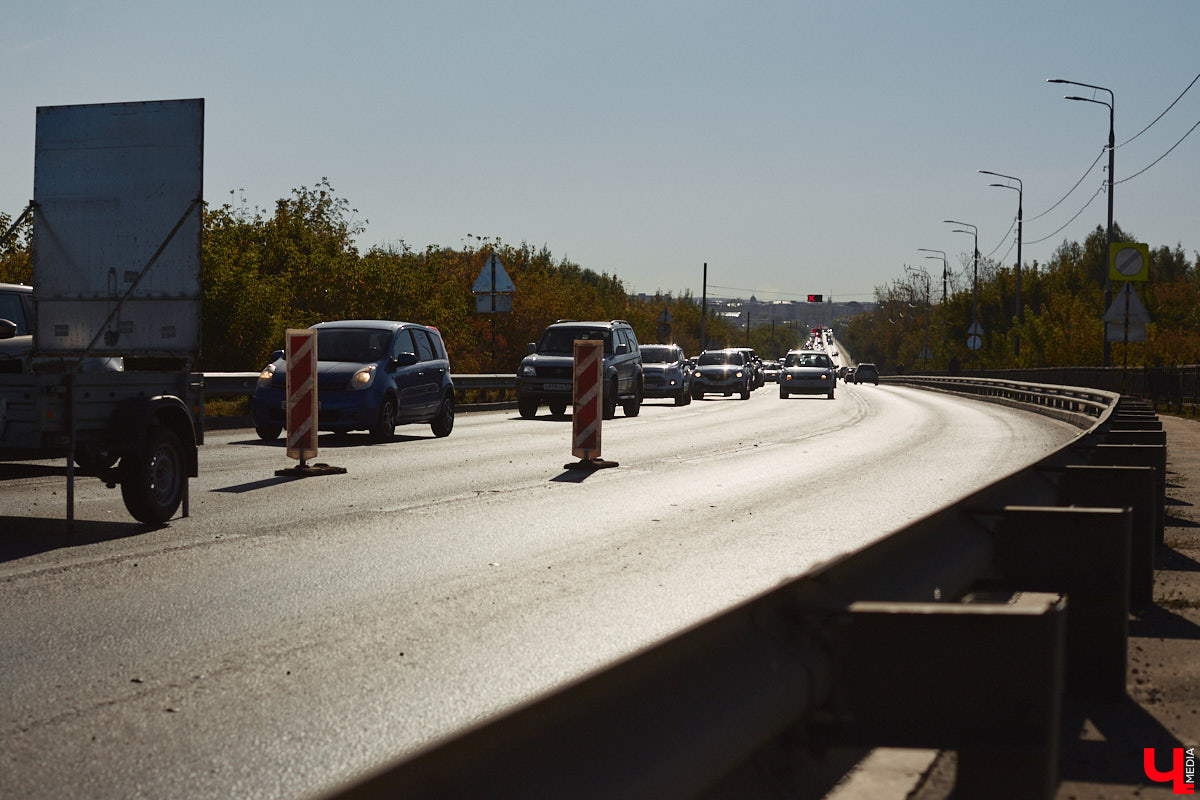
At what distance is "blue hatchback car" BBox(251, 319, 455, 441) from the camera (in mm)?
19531

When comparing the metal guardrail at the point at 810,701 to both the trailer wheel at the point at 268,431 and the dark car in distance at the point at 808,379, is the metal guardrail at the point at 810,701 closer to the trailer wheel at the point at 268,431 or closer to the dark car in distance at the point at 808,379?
the trailer wheel at the point at 268,431

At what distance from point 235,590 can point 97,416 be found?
286 cm

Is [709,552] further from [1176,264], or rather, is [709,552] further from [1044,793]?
[1176,264]

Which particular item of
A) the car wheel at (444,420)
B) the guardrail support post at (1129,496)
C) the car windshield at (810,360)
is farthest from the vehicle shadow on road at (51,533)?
the car windshield at (810,360)

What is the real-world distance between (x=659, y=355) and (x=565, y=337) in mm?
11576

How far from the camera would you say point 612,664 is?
88.7 inches

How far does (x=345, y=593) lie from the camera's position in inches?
302

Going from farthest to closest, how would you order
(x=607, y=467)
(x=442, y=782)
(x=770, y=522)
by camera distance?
(x=607, y=467) < (x=770, y=522) < (x=442, y=782)

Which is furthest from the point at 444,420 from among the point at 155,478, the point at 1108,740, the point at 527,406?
the point at 1108,740

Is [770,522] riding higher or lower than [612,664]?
lower

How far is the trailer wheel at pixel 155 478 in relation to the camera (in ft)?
32.9

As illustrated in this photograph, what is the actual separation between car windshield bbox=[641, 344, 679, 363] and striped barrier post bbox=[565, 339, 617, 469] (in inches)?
1006

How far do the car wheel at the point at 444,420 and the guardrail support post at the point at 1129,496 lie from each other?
1563 cm

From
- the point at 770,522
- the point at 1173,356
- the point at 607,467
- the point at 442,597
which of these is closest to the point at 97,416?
the point at 442,597
